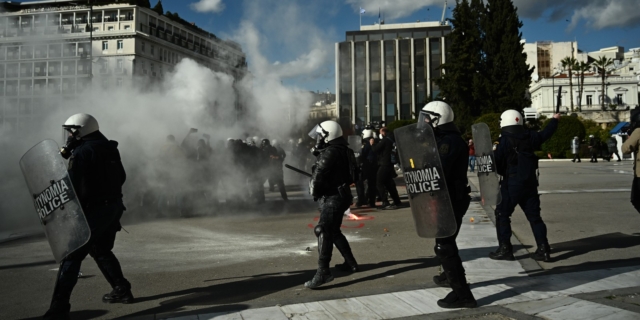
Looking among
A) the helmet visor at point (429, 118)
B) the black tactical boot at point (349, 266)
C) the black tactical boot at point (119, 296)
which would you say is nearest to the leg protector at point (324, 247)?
the black tactical boot at point (349, 266)

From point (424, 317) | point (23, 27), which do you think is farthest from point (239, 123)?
point (424, 317)

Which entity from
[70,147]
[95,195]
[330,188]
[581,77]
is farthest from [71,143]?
[581,77]

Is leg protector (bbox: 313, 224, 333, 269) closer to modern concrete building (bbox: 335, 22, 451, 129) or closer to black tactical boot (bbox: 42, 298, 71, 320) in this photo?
black tactical boot (bbox: 42, 298, 71, 320)

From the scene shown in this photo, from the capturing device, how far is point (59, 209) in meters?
4.68

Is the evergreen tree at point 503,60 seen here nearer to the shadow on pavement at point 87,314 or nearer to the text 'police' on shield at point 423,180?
the text 'police' on shield at point 423,180

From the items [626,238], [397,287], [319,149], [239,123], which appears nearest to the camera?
[397,287]

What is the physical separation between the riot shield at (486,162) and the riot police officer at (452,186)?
224 centimetres

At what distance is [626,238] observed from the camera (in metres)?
8.16

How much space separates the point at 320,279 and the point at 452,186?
5.77ft

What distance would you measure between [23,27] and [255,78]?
1012 cm

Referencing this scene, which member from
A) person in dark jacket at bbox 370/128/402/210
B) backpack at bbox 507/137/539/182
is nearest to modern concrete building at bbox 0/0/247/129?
person in dark jacket at bbox 370/128/402/210

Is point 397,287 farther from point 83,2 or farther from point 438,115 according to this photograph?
point 83,2

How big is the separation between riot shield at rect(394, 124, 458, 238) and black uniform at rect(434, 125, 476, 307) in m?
0.10

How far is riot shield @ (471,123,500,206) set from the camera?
7273 mm
